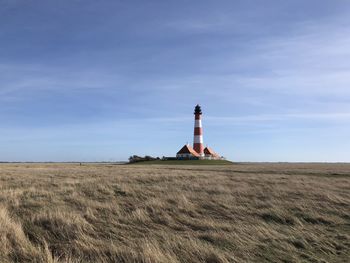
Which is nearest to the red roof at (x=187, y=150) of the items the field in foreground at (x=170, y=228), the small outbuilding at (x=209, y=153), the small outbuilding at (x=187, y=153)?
the small outbuilding at (x=187, y=153)

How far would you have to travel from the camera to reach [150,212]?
39.8 ft

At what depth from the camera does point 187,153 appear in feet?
341

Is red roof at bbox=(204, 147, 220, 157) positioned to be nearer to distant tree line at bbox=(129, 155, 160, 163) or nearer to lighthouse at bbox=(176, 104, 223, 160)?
lighthouse at bbox=(176, 104, 223, 160)

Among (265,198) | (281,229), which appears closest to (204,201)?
(265,198)

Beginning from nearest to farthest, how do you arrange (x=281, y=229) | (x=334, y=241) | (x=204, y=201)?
1. (x=334, y=241)
2. (x=281, y=229)
3. (x=204, y=201)

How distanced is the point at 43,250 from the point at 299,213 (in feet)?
27.8

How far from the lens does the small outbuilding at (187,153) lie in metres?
102

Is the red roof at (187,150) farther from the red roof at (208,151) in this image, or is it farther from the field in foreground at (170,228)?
the field in foreground at (170,228)

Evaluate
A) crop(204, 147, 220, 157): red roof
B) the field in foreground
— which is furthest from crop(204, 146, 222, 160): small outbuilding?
the field in foreground

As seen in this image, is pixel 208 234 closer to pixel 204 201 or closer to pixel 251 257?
pixel 251 257

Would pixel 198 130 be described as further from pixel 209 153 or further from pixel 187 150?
pixel 209 153

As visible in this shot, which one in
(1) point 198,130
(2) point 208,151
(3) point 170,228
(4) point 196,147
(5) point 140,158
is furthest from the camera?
(5) point 140,158

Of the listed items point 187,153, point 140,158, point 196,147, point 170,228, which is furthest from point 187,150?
point 170,228

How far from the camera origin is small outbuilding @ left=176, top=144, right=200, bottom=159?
10238 cm
